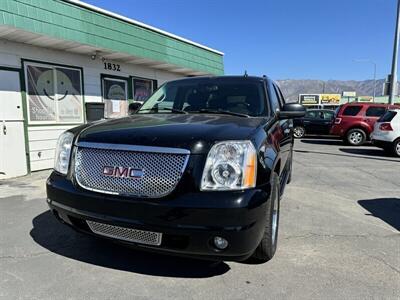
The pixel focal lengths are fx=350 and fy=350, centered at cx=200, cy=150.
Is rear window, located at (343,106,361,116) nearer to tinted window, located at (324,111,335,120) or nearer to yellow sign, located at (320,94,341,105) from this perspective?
tinted window, located at (324,111,335,120)

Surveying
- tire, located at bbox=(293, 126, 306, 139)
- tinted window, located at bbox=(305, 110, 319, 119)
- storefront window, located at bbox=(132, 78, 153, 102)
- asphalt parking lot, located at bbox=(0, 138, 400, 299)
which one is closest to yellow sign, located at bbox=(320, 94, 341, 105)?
tinted window, located at bbox=(305, 110, 319, 119)

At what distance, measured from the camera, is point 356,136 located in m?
15.5

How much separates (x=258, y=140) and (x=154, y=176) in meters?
0.90

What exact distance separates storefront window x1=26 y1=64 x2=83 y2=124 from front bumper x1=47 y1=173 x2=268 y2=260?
6275 millimetres

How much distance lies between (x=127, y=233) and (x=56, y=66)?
23.2 ft

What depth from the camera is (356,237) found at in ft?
13.5

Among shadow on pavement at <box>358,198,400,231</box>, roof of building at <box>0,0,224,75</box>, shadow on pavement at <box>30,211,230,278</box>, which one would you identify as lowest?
shadow on pavement at <box>358,198,400,231</box>

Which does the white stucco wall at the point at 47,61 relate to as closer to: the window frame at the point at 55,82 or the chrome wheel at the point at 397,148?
the window frame at the point at 55,82

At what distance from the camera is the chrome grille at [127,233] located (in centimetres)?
269

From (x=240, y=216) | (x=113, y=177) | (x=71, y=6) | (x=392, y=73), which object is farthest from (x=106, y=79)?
(x=392, y=73)

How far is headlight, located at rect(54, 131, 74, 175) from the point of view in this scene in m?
3.21

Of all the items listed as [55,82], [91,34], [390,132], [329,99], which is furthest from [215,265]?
[329,99]

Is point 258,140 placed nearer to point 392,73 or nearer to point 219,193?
point 219,193

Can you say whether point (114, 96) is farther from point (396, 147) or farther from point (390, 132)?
point (396, 147)
